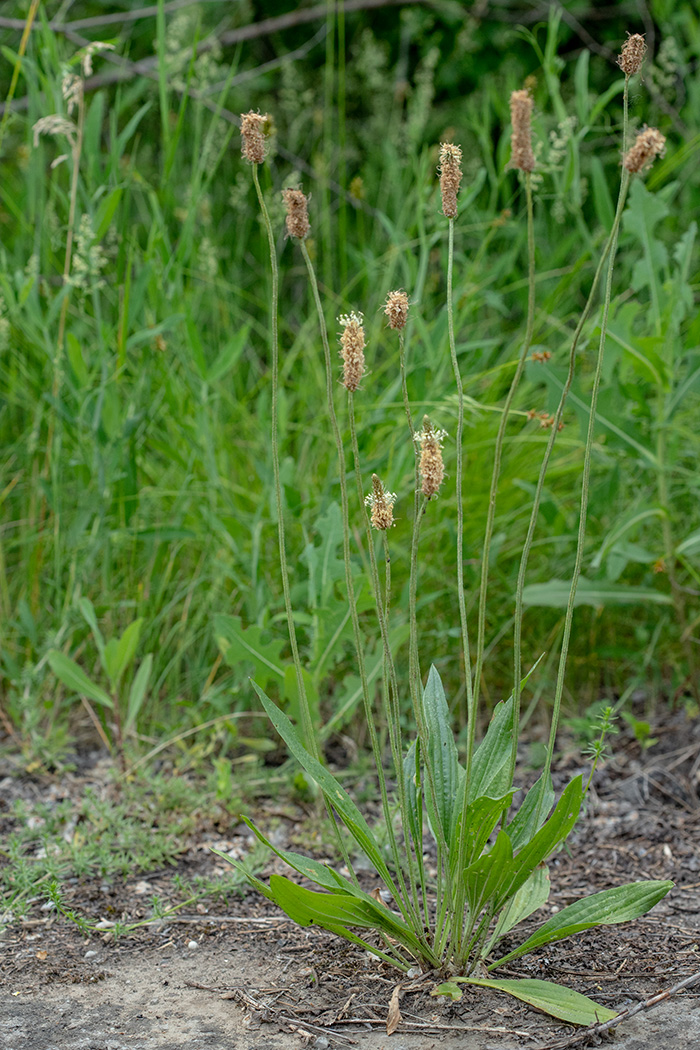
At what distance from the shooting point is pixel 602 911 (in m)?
1.35

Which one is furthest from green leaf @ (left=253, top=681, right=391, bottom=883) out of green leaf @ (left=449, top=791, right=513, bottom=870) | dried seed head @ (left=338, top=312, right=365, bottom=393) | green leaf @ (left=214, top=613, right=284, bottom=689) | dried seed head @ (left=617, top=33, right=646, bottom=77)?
dried seed head @ (left=617, top=33, right=646, bottom=77)

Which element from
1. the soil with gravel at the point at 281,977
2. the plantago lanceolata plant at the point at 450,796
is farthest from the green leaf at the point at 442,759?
the soil with gravel at the point at 281,977

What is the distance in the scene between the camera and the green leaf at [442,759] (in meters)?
1.45

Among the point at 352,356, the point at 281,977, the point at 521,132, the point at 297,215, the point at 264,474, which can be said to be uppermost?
the point at 521,132

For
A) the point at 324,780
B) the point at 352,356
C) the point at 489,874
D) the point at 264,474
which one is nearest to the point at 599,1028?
the point at 489,874

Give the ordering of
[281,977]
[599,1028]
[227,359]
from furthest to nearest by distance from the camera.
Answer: [227,359], [281,977], [599,1028]

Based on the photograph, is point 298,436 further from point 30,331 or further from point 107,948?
point 107,948

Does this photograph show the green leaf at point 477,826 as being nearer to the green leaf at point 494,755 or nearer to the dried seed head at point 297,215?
the green leaf at point 494,755

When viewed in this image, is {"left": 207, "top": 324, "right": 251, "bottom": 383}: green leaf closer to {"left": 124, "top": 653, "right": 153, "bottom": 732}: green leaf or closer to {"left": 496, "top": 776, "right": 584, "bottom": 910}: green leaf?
{"left": 124, "top": 653, "right": 153, "bottom": 732}: green leaf

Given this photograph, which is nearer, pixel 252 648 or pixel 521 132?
pixel 521 132

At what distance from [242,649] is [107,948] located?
0.62 m

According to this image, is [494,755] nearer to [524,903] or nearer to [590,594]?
[524,903]

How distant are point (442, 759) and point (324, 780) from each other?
0.20 meters

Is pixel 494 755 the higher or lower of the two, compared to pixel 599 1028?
higher
